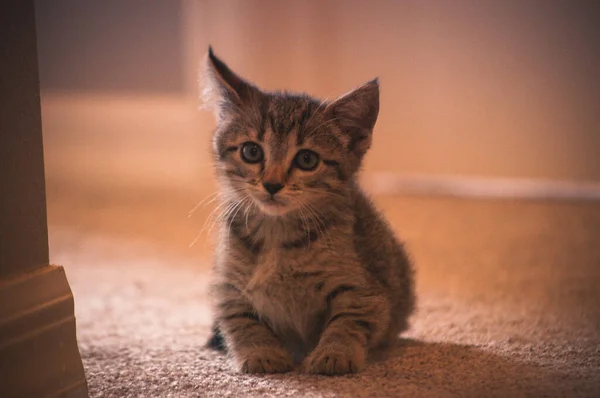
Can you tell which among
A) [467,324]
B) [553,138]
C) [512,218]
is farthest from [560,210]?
[467,324]

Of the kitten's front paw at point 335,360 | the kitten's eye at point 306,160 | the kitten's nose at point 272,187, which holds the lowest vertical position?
the kitten's front paw at point 335,360

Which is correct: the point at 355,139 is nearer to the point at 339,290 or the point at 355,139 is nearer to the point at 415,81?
the point at 339,290

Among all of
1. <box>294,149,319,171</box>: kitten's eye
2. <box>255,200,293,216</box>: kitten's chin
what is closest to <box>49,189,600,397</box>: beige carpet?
<box>255,200,293,216</box>: kitten's chin

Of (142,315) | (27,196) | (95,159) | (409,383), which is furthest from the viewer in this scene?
(95,159)

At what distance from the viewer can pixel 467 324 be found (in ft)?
5.51

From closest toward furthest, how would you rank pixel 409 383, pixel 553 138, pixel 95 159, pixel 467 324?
pixel 409 383, pixel 467 324, pixel 553 138, pixel 95 159

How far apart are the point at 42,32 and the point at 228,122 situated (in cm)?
312

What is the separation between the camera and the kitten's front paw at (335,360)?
129cm

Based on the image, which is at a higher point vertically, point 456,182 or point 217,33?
point 217,33

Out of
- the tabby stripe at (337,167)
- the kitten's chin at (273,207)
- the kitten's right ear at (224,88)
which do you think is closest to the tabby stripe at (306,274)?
the kitten's chin at (273,207)

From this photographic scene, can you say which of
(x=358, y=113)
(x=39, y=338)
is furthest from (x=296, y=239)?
(x=39, y=338)

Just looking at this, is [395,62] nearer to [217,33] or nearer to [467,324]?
[217,33]

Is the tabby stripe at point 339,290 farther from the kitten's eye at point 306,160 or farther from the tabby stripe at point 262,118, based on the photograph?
the tabby stripe at point 262,118

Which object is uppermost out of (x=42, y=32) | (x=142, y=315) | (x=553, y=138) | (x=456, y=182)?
(x=42, y=32)
